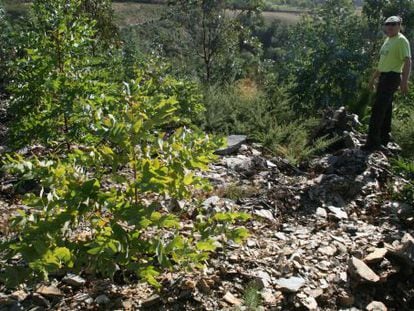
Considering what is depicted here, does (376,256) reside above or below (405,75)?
below

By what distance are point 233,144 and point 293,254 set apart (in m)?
2.55

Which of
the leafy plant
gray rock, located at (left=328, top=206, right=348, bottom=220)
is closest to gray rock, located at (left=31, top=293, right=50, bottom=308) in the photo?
the leafy plant

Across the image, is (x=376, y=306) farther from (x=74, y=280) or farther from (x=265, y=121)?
(x=265, y=121)

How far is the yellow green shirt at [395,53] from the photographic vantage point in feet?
17.9

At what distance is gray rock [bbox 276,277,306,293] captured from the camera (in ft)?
10.5

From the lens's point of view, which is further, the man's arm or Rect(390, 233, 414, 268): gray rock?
the man's arm

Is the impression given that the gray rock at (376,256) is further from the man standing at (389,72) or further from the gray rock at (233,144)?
the gray rock at (233,144)

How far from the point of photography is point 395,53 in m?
5.48

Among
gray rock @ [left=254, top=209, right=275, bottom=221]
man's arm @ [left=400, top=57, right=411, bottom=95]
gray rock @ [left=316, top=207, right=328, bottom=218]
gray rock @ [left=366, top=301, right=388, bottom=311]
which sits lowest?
gray rock @ [left=366, top=301, right=388, bottom=311]

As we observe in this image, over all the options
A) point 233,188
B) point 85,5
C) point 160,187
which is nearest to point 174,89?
point 233,188

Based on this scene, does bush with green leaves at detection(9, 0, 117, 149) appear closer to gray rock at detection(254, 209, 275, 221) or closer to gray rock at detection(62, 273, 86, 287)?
gray rock at detection(62, 273, 86, 287)

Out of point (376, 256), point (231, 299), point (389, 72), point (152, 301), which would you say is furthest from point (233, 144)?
point (152, 301)

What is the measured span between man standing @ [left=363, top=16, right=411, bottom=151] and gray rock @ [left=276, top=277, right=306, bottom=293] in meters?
2.93

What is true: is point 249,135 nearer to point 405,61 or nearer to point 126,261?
point 405,61
